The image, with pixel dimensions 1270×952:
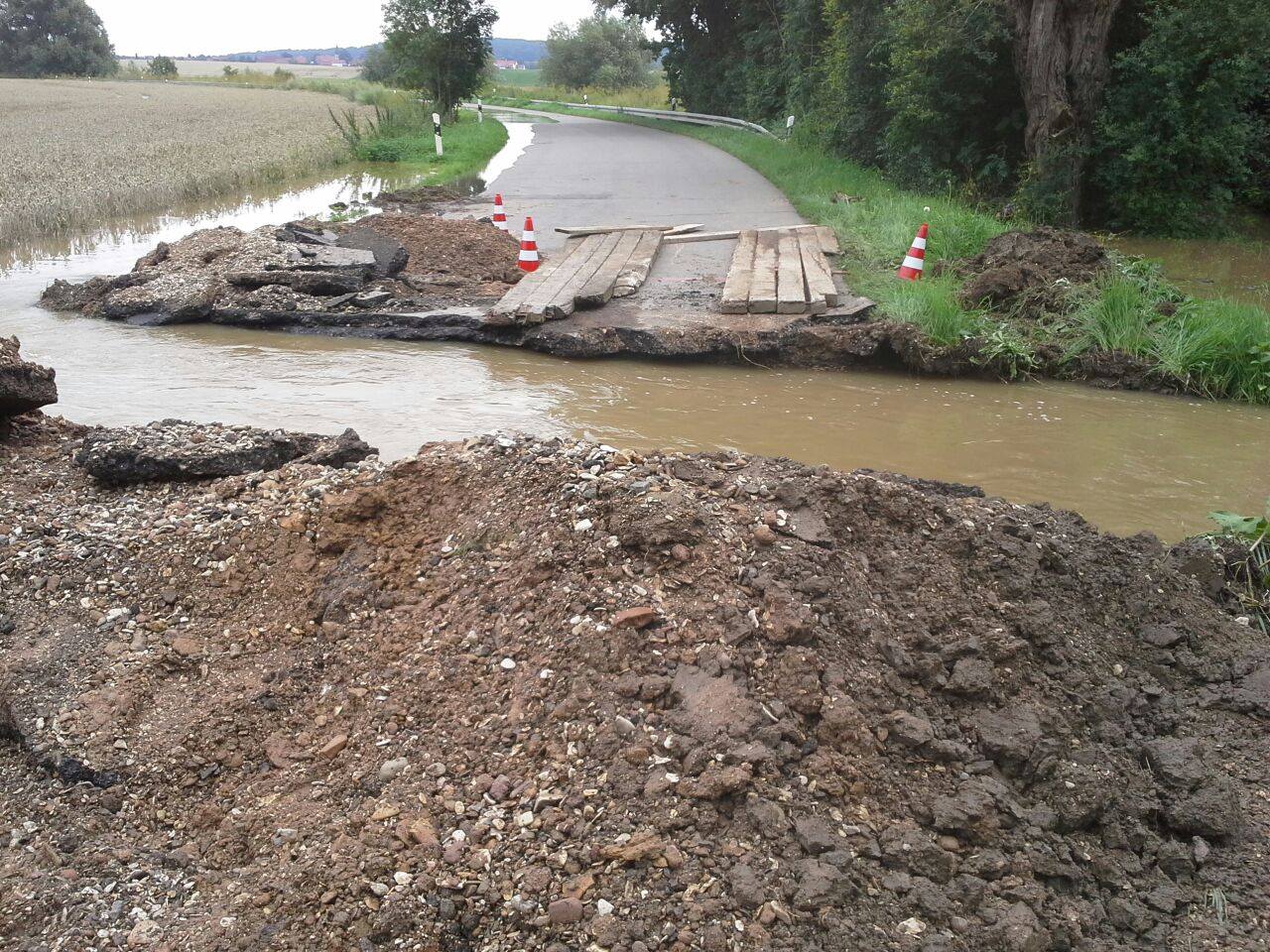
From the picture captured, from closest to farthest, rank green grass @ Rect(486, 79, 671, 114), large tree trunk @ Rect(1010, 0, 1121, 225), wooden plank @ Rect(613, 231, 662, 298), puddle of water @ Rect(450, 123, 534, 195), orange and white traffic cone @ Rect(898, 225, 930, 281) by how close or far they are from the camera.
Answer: orange and white traffic cone @ Rect(898, 225, 930, 281) < wooden plank @ Rect(613, 231, 662, 298) < large tree trunk @ Rect(1010, 0, 1121, 225) < puddle of water @ Rect(450, 123, 534, 195) < green grass @ Rect(486, 79, 671, 114)

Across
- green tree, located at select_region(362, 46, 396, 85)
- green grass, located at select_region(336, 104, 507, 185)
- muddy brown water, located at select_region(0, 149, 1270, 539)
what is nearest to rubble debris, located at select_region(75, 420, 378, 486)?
muddy brown water, located at select_region(0, 149, 1270, 539)

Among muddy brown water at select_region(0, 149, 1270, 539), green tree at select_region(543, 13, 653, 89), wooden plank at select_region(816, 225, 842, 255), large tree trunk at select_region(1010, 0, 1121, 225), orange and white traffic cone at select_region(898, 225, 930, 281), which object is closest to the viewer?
muddy brown water at select_region(0, 149, 1270, 539)

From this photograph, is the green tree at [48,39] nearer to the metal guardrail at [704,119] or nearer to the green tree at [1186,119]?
the metal guardrail at [704,119]

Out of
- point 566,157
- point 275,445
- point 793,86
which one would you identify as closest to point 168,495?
point 275,445

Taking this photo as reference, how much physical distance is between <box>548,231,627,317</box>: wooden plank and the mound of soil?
3.61 metres

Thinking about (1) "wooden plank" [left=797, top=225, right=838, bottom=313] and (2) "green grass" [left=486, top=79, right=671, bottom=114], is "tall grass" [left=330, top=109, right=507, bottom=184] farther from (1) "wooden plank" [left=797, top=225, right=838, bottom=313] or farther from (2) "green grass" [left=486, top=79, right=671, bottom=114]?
(2) "green grass" [left=486, top=79, right=671, bottom=114]

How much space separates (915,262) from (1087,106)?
5.81 metres

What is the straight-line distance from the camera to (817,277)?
941cm

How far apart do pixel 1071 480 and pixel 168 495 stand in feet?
17.6

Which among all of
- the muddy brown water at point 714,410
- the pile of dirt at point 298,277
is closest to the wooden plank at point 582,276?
the muddy brown water at point 714,410

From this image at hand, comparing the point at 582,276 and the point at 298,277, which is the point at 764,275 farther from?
the point at 298,277

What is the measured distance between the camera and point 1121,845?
9.87ft

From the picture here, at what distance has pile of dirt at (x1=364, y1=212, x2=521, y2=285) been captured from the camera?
1088 cm

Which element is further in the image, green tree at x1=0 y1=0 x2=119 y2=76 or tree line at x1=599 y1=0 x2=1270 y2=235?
green tree at x1=0 y1=0 x2=119 y2=76
